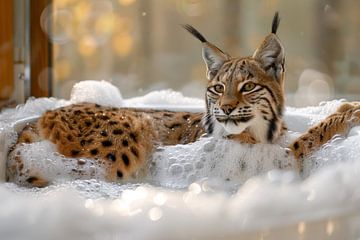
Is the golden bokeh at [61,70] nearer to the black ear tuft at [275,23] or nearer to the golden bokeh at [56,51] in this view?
the golden bokeh at [56,51]

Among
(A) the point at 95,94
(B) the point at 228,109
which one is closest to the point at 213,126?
(B) the point at 228,109

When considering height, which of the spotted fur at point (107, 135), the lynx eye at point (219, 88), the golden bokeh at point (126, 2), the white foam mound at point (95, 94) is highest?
the golden bokeh at point (126, 2)

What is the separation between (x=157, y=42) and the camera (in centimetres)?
63

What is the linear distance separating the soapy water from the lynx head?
1 cm

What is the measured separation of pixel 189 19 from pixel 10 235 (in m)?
0.35

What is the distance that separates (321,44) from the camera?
2.07 feet

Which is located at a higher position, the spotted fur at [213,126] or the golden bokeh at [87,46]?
the golden bokeh at [87,46]

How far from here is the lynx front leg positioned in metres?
0.44

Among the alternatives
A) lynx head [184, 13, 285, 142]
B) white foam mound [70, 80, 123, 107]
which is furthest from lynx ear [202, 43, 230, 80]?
white foam mound [70, 80, 123, 107]

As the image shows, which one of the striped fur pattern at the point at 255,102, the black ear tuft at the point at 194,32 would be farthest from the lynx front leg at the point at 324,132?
the black ear tuft at the point at 194,32

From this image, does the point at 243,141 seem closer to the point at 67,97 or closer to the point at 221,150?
the point at 221,150

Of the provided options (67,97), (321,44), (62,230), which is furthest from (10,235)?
(321,44)

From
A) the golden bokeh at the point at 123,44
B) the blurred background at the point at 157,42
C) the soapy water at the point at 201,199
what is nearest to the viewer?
the soapy water at the point at 201,199

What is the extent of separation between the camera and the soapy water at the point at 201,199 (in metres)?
0.24
